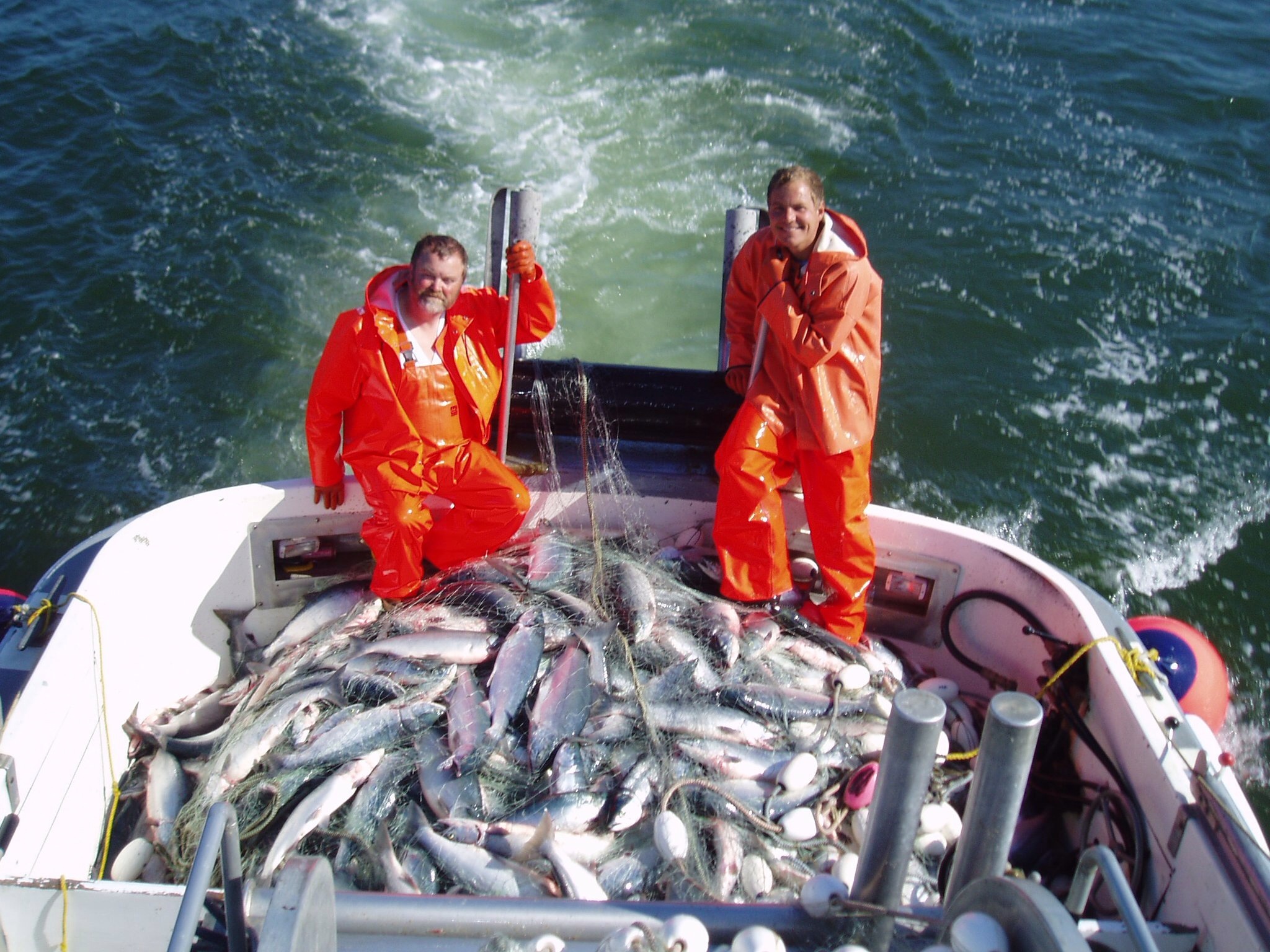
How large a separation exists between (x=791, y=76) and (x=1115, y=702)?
31.4 ft

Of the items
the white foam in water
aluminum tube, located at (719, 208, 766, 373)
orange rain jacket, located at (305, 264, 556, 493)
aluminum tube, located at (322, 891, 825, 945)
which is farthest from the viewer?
the white foam in water

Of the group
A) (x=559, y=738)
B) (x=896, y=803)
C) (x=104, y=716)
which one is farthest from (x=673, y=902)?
(x=104, y=716)

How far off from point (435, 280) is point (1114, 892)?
11.0 ft

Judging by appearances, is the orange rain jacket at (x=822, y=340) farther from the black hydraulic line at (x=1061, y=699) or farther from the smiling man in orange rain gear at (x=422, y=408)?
the smiling man in orange rain gear at (x=422, y=408)

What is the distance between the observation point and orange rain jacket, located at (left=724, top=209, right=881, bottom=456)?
4211 millimetres

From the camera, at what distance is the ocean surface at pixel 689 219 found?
7.79 m

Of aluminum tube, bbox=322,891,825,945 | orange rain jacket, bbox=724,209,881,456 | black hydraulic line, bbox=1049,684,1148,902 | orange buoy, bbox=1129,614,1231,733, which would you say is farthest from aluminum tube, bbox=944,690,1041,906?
orange buoy, bbox=1129,614,1231,733

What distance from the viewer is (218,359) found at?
8.48 meters

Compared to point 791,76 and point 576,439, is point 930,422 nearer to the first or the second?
point 576,439

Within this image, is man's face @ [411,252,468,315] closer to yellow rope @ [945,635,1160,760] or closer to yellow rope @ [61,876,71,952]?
yellow rope @ [61,876,71,952]

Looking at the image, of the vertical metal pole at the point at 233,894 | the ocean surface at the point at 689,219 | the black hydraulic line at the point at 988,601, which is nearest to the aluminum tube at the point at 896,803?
the vertical metal pole at the point at 233,894

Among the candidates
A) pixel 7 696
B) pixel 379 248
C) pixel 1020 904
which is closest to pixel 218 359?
pixel 379 248

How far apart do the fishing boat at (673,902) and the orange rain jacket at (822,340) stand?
0.43m

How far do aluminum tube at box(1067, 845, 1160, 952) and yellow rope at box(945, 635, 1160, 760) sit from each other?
1.57 metres
